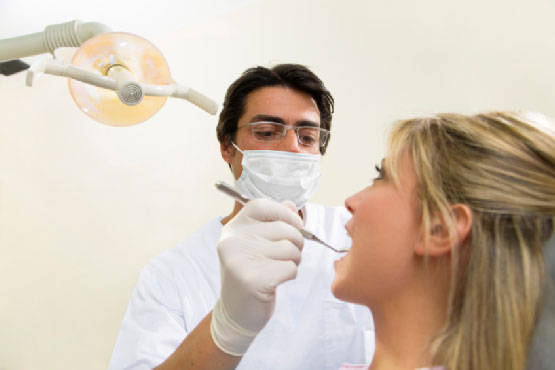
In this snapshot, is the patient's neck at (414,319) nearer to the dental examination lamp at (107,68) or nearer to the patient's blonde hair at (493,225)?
the patient's blonde hair at (493,225)

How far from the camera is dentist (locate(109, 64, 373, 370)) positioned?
1090 mm

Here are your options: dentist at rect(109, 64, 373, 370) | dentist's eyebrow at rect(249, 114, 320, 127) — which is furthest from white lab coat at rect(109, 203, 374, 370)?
dentist's eyebrow at rect(249, 114, 320, 127)

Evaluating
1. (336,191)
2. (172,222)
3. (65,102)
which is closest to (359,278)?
(336,191)

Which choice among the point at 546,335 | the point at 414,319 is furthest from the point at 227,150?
the point at 546,335

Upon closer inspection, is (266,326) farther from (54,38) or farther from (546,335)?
(54,38)

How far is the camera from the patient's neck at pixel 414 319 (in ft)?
3.24

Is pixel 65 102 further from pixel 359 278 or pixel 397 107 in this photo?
pixel 359 278

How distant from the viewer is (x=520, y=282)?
0.89m

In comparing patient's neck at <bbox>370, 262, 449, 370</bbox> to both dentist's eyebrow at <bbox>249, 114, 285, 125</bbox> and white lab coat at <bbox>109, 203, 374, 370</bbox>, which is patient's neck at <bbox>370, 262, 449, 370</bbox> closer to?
white lab coat at <bbox>109, 203, 374, 370</bbox>

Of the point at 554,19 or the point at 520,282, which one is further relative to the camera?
the point at 554,19

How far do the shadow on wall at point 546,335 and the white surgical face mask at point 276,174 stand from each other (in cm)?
89

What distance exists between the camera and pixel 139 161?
2.53 m

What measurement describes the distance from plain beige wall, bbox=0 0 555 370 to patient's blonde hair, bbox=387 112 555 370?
130 centimetres

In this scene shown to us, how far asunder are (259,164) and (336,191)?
2.62 ft
